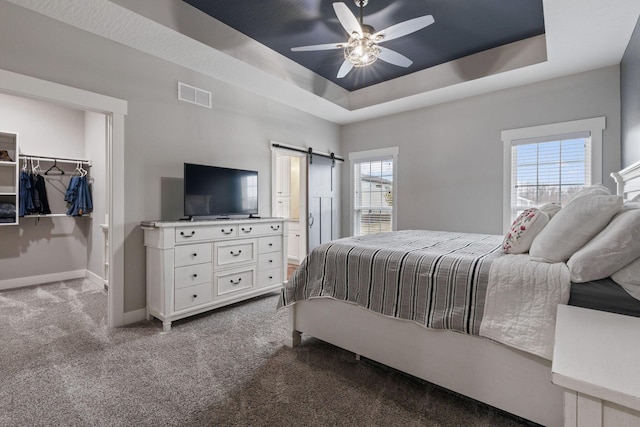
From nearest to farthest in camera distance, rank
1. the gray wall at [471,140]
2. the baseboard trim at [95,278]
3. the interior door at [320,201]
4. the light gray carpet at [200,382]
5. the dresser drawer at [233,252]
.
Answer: the light gray carpet at [200,382], the dresser drawer at [233,252], the gray wall at [471,140], the baseboard trim at [95,278], the interior door at [320,201]

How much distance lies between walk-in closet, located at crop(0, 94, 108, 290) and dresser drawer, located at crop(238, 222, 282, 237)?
203 centimetres

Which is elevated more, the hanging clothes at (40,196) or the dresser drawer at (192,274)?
the hanging clothes at (40,196)

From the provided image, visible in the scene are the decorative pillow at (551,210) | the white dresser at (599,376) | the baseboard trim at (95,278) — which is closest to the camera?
the white dresser at (599,376)

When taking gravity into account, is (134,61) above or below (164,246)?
above

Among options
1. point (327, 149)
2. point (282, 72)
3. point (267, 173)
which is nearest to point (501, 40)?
point (282, 72)

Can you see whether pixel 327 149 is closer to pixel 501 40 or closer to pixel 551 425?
pixel 501 40

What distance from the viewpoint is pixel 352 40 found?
100 inches

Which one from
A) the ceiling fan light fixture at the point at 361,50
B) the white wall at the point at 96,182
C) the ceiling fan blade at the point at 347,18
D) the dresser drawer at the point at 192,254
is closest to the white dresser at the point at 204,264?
the dresser drawer at the point at 192,254

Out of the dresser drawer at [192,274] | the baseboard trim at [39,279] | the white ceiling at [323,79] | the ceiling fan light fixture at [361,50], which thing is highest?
the white ceiling at [323,79]

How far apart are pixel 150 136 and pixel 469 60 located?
370 centimetres

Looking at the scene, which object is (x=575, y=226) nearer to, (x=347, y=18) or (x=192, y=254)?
(x=347, y=18)

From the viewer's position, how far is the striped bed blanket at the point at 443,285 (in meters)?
1.43

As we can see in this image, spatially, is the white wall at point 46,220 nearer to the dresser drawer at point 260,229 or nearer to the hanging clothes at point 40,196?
the hanging clothes at point 40,196

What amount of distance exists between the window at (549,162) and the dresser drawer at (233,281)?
324 cm
